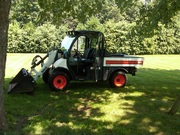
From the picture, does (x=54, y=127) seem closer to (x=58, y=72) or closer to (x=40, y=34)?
(x=58, y=72)

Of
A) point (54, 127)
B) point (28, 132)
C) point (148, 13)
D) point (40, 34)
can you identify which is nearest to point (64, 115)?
point (54, 127)

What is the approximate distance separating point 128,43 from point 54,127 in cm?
2246

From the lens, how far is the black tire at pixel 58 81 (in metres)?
8.41

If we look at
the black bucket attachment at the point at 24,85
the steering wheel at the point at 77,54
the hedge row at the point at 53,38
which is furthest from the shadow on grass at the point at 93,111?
the hedge row at the point at 53,38

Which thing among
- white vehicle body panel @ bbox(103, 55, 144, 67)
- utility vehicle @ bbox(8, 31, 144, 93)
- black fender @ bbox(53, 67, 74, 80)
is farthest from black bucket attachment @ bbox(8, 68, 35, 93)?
white vehicle body panel @ bbox(103, 55, 144, 67)

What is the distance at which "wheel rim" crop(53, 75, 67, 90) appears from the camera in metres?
8.47

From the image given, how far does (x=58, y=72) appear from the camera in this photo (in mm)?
8539

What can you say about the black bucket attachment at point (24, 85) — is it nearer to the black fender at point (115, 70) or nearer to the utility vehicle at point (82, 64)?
the utility vehicle at point (82, 64)

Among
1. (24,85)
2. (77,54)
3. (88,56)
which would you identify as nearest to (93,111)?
(24,85)

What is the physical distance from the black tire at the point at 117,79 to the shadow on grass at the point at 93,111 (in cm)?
24

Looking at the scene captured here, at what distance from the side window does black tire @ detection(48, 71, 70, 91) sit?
32.9 inches

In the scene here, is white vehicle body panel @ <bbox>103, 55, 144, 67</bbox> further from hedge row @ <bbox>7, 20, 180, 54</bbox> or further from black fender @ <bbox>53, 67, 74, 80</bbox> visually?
hedge row @ <bbox>7, 20, 180, 54</bbox>

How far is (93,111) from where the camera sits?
6.52m

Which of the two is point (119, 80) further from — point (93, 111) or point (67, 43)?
point (93, 111)
